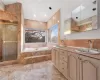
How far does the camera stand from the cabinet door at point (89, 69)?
1.04 metres

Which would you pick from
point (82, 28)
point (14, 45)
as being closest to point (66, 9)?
point (82, 28)

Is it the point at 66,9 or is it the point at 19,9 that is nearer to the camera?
the point at 66,9

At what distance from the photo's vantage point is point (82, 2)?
2.12m

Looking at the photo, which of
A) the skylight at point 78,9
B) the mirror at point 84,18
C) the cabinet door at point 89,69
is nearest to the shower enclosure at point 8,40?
the mirror at point 84,18

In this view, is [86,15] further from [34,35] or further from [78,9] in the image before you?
[34,35]

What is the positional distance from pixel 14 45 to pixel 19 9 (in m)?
1.75

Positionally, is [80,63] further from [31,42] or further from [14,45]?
[31,42]

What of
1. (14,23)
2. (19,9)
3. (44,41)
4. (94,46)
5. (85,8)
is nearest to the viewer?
(94,46)

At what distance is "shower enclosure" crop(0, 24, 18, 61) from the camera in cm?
364

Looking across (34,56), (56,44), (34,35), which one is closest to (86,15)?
(56,44)

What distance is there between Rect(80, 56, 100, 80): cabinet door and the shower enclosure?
10.6 ft

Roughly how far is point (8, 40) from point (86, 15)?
3.57m

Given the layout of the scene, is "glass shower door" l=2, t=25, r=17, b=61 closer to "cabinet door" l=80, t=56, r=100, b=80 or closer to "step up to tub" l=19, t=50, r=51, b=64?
"step up to tub" l=19, t=50, r=51, b=64

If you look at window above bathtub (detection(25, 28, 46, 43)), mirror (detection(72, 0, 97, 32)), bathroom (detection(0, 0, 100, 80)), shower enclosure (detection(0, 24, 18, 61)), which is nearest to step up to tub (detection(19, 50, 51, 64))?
bathroom (detection(0, 0, 100, 80))
